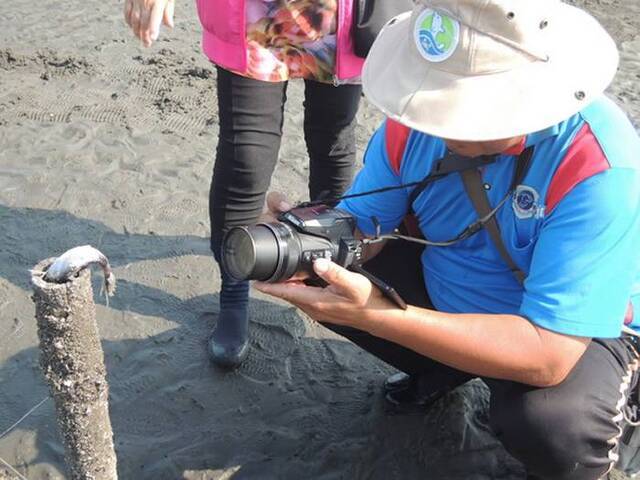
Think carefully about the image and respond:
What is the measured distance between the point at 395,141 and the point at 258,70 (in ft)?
1.56

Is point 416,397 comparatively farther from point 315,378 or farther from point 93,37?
point 93,37

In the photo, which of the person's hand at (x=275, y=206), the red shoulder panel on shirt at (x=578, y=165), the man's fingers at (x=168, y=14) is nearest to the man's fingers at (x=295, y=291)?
the person's hand at (x=275, y=206)

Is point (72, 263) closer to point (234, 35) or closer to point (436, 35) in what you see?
point (436, 35)

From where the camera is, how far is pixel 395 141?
196cm

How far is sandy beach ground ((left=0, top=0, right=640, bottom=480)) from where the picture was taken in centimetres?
228

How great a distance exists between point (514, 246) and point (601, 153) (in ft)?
1.02

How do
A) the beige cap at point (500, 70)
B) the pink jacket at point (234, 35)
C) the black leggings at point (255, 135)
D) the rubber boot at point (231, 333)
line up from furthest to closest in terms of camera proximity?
the rubber boot at point (231, 333), the black leggings at point (255, 135), the pink jacket at point (234, 35), the beige cap at point (500, 70)

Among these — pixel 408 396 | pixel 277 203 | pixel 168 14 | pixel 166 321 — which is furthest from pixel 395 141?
pixel 166 321

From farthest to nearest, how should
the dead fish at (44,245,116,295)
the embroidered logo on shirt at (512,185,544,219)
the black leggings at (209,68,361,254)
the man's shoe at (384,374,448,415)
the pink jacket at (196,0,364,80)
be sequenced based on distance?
the man's shoe at (384,374,448,415)
the black leggings at (209,68,361,254)
the pink jacket at (196,0,364,80)
the embroidered logo on shirt at (512,185,544,219)
the dead fish at (44,245,116,295)

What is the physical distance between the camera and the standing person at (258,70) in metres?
2.12

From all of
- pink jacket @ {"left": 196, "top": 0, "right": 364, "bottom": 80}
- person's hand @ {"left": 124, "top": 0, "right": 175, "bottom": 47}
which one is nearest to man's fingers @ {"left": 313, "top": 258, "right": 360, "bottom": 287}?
pink jacket @ {"left": 196, "top": 0, "right": 364, "bottom": 80}

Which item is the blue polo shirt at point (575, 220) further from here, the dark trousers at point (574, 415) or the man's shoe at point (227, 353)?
the man's shoe at point (227, 353)

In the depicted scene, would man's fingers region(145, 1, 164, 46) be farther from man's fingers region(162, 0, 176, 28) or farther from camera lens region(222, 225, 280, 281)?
camera lens region(222, 225, 280, 281)

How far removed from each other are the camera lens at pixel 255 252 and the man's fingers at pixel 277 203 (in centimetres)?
23
